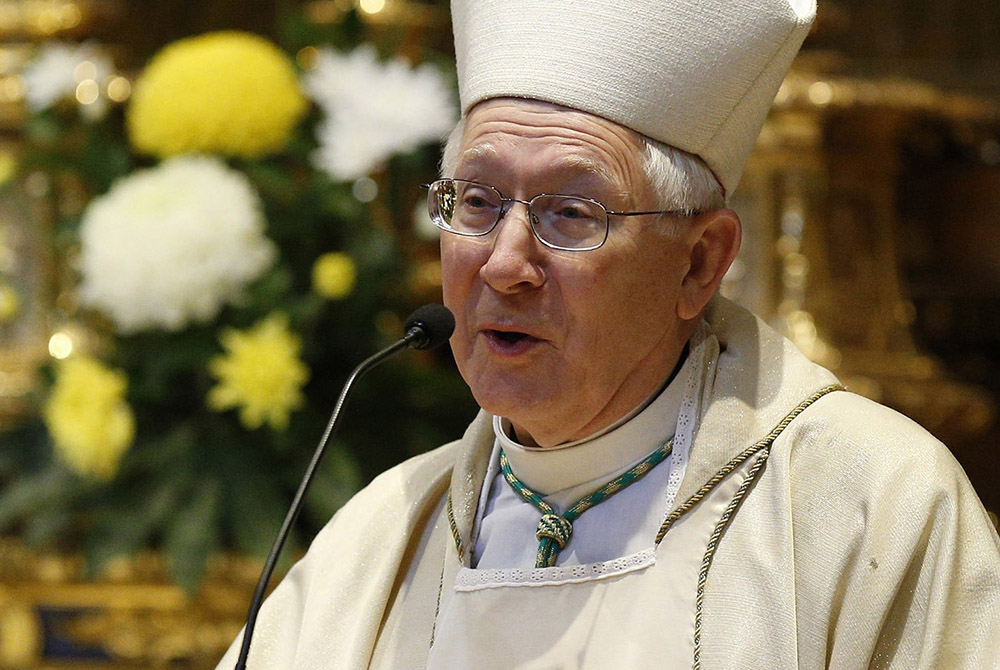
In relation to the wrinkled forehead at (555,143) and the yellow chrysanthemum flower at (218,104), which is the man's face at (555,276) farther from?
the yellow chrysanthemum flower at (218,104)

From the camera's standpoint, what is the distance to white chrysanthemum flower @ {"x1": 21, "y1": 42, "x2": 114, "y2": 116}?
11.1 ft

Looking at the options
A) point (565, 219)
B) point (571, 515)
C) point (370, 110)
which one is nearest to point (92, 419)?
point (370, 110)

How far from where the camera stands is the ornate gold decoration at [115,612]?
3035 millimetres

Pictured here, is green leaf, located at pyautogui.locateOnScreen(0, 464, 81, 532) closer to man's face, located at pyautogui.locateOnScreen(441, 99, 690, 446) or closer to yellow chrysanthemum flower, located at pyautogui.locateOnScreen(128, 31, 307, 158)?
yellow chrysanthemum flower, located at pyautogui.locateOnScreen(128, 31, 307, 158)

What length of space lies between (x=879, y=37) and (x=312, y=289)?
69.8 inches

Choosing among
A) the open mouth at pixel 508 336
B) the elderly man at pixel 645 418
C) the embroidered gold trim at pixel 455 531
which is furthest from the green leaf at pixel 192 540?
the open mouth at pixel 508 336

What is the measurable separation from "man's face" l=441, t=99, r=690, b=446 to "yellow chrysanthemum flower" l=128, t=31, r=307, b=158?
1380mm

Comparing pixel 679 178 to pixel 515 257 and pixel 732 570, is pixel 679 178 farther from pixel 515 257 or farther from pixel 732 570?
pixel 732 570

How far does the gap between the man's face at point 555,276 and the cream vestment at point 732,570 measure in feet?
0.46

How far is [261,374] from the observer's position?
2900mm

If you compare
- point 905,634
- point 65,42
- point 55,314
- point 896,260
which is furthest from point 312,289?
point 905,634

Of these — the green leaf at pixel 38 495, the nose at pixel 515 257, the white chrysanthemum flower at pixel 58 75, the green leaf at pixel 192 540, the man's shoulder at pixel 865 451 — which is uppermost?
the white chrysanthemum flower at pixel 58 75

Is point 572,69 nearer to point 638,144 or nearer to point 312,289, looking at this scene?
point 638,144

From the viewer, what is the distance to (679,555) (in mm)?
1797
